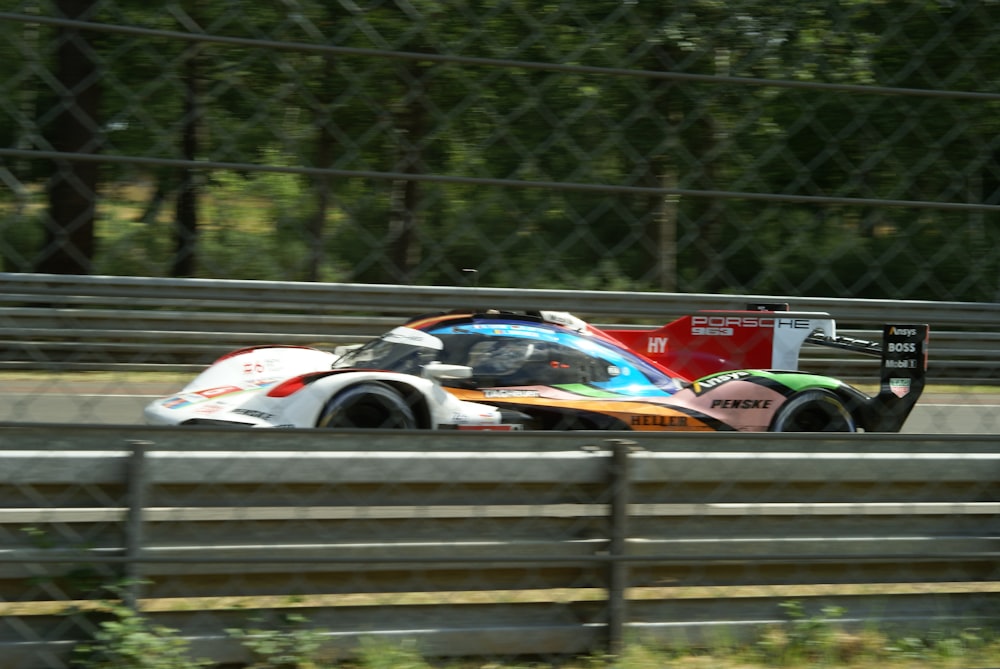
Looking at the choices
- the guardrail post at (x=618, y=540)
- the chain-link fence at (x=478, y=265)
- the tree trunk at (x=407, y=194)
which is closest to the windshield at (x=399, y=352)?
the chain-link fence at (x=478, y=265)

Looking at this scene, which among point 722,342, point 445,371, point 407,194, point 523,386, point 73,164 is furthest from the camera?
point 722,342

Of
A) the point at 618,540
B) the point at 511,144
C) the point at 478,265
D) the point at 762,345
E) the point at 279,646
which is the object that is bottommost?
the point at 279,646

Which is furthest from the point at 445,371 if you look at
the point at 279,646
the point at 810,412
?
the point at 279,646

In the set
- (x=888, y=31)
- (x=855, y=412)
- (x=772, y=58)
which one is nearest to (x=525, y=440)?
(x=772, y=58)

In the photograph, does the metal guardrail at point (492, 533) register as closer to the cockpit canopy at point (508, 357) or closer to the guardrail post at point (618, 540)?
the guardrail post at point (618, 540)

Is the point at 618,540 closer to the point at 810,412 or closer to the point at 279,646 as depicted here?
the point at 279,646

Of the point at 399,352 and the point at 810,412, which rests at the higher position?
the point at 399,352

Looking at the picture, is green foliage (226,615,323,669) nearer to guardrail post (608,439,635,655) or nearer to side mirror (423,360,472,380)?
guardrail post (608,439,635,655)

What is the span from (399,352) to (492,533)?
3200 millimetres

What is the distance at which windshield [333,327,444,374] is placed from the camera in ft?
20.0

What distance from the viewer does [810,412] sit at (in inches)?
244

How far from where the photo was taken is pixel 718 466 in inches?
125

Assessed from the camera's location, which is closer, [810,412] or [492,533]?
[492,533]

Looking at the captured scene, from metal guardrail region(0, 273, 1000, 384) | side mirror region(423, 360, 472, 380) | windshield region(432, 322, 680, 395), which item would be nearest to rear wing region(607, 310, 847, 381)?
windshield region(432, 322, 680, 395)
